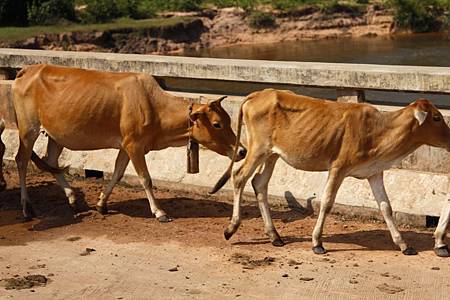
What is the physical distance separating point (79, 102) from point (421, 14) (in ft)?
114

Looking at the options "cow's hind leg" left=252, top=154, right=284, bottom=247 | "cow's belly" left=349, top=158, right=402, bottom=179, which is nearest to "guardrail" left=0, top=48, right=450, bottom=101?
"cow's belly" left=349, top=158, right=402, bottom=179

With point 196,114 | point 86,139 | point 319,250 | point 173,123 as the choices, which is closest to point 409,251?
point 319,250

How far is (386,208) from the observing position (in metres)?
8.26

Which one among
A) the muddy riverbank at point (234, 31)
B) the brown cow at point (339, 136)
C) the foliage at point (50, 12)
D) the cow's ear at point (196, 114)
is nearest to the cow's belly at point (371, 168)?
the brown cow at point (339, 136)

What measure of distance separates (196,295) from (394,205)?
2573mm

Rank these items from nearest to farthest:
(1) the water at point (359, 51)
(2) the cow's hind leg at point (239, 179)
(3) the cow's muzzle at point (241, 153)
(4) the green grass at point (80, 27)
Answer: (2) the cow's hind leg at point (239, 179)
(3) the cow's muzzle at point (241, 153)
(1) the water at point (359, 51)
(4) the green grass at point (80, 27)

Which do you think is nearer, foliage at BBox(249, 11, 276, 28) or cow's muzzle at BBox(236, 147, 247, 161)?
cow's muzzle at BBox(236, 147, 247, 161)

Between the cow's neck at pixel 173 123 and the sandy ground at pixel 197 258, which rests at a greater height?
the cow's neck at pixel 173 123

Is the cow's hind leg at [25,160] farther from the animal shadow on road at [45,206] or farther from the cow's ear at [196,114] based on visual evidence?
the cow's ear at [196,114]

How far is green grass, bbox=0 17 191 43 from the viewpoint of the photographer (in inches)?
1384

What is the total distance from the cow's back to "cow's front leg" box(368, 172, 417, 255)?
2524mm

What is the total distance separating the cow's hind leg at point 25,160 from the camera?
9.82 m

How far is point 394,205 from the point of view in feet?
29.3

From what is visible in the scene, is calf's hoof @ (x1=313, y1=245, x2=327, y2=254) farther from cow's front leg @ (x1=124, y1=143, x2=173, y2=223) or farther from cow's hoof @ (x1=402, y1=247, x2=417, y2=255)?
cow's front leg @ (x1=124, y1=143, x2=173, y2=223)
